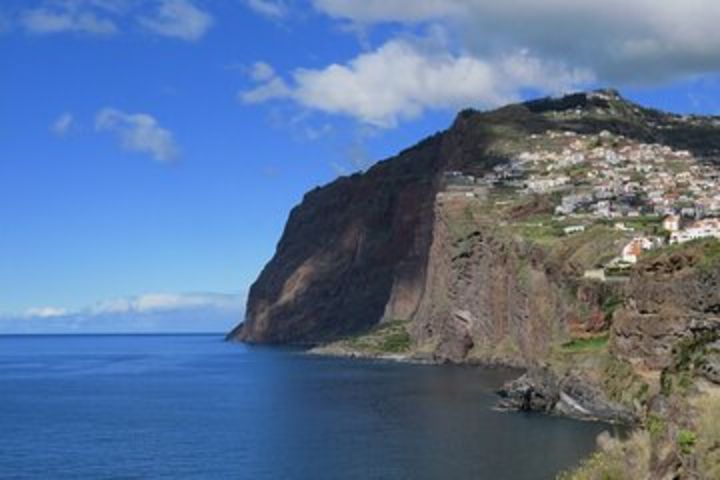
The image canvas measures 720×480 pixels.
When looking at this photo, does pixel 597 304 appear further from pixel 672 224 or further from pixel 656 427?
pixel 656 427

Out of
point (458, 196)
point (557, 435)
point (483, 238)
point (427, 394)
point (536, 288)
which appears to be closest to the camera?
point (557, 435)

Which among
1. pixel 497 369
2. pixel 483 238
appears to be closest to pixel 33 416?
pixel 497 369

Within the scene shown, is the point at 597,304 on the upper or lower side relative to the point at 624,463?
upper

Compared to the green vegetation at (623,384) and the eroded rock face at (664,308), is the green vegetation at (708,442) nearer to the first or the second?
the green vegetation at (623,384)

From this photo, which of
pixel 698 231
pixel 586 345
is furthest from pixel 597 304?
pixel 698 231

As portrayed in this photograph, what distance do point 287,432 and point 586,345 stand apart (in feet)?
114

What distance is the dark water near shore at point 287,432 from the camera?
226ft

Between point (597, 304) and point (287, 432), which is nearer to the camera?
point (287, 432)

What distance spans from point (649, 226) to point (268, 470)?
99.5 meters

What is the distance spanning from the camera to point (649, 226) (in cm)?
15375

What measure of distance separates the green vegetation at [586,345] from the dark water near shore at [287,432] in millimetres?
9764

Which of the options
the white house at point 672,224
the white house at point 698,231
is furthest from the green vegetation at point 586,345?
the white house at point 672,224

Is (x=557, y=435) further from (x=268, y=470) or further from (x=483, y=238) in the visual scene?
(x=483, y=238)

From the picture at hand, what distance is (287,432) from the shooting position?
88.1 metres
